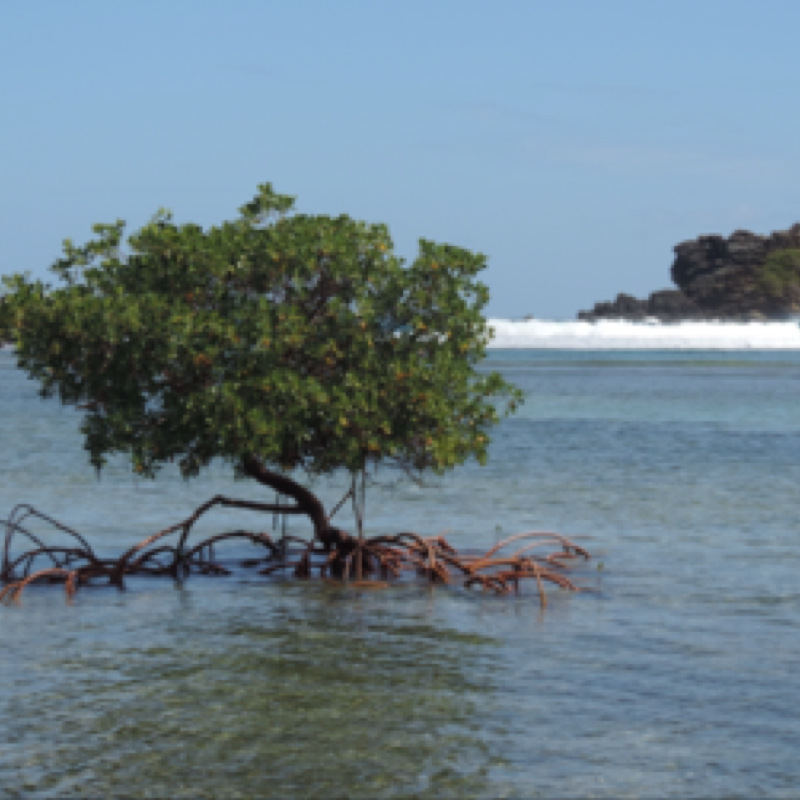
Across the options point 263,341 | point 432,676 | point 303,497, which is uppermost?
point 263,341

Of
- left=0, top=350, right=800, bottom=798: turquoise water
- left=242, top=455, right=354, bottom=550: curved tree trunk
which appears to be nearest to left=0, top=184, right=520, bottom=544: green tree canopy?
left=242, top=455, right=354, bottom=550: curved tree trunk

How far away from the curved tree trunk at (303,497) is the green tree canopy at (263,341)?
0.57 metres

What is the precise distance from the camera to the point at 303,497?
2072 centimetres

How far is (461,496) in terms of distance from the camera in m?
32.6

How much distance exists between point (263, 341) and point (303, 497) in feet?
10.8

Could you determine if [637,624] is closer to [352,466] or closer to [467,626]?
[467,626]

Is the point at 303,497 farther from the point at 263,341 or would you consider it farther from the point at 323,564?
the point at 263,341

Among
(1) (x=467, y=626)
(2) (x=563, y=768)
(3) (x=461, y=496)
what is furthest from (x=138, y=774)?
(3) (x=461, y=496)

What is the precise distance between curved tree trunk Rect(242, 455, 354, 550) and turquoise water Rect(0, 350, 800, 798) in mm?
892

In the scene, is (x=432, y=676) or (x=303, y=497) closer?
(x=432, y=676)

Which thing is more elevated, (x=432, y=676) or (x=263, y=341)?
(x=263, y=341)

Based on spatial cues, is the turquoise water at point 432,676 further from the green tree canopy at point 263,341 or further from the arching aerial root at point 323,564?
the green tree canopy at point 263,341

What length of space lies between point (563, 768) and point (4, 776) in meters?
4.51

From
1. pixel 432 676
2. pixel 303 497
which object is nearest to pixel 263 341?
pixel 303 497
